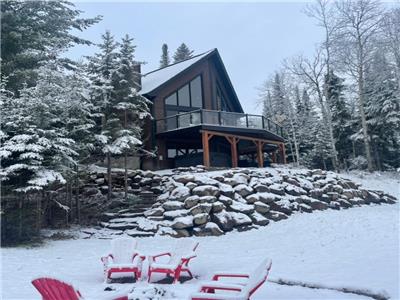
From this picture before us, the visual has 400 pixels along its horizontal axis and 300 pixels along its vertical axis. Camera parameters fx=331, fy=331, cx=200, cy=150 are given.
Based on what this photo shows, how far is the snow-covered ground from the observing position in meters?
4.66

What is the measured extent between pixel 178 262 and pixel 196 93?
14.9 m

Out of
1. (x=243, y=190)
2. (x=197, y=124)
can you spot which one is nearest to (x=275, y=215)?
(x=243, y=190)

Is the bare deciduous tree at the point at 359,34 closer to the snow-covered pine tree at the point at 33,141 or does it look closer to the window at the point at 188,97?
the window at the point at 188,97

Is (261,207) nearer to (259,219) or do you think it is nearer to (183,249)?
(259,219)

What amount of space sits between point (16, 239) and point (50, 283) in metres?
6.13

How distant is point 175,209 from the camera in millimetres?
10797

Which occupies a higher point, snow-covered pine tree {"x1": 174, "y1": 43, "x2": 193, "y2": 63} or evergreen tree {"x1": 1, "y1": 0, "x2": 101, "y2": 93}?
snow-covered pine tree {"x1": 174, "y1": 43, "x2": 193, "y2": 63}

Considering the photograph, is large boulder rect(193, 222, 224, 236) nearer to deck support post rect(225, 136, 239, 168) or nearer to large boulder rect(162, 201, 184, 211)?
large boulder rect(162, 201, 184, 211)

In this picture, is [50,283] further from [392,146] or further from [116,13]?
[392,146]

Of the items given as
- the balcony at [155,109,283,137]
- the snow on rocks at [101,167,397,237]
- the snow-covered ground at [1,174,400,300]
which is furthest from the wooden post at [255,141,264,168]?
the snow-covered ground at [1,174,400,300]

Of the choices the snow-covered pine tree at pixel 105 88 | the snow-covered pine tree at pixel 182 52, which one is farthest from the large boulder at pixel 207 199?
the snow-covered pine tree at pixel 182 52

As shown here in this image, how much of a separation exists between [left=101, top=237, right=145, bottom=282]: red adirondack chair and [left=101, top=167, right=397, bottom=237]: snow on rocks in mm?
3580

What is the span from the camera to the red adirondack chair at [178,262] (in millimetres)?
5426

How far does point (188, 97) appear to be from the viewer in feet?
62.4
